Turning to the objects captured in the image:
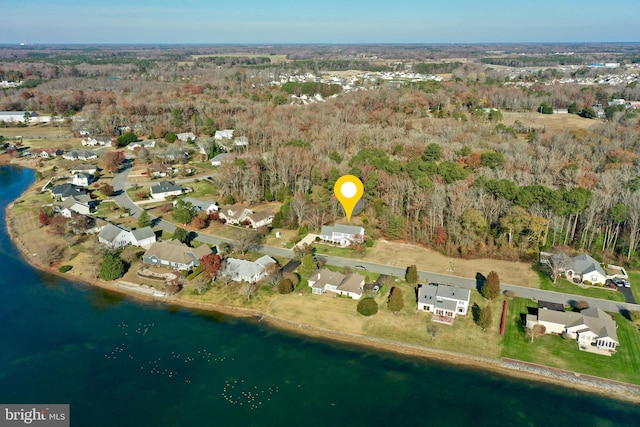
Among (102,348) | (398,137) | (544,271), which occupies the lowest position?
(102,348)

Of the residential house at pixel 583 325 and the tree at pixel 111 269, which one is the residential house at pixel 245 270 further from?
the residential house at pixel 583 325

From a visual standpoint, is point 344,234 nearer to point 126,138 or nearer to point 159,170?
point 159,170

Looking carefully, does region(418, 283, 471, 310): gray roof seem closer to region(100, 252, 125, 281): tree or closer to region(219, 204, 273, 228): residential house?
region(219, 204, 273, 228): residential house

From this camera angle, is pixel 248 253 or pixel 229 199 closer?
pixel 248 253

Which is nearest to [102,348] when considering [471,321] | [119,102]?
[471,321]

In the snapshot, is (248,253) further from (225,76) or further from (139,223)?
(225,76)

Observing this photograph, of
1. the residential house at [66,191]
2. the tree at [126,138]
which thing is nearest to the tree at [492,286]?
the residential house at [66,191]

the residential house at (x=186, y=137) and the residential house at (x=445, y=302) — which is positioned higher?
the residential house at (x=186, y=137)
